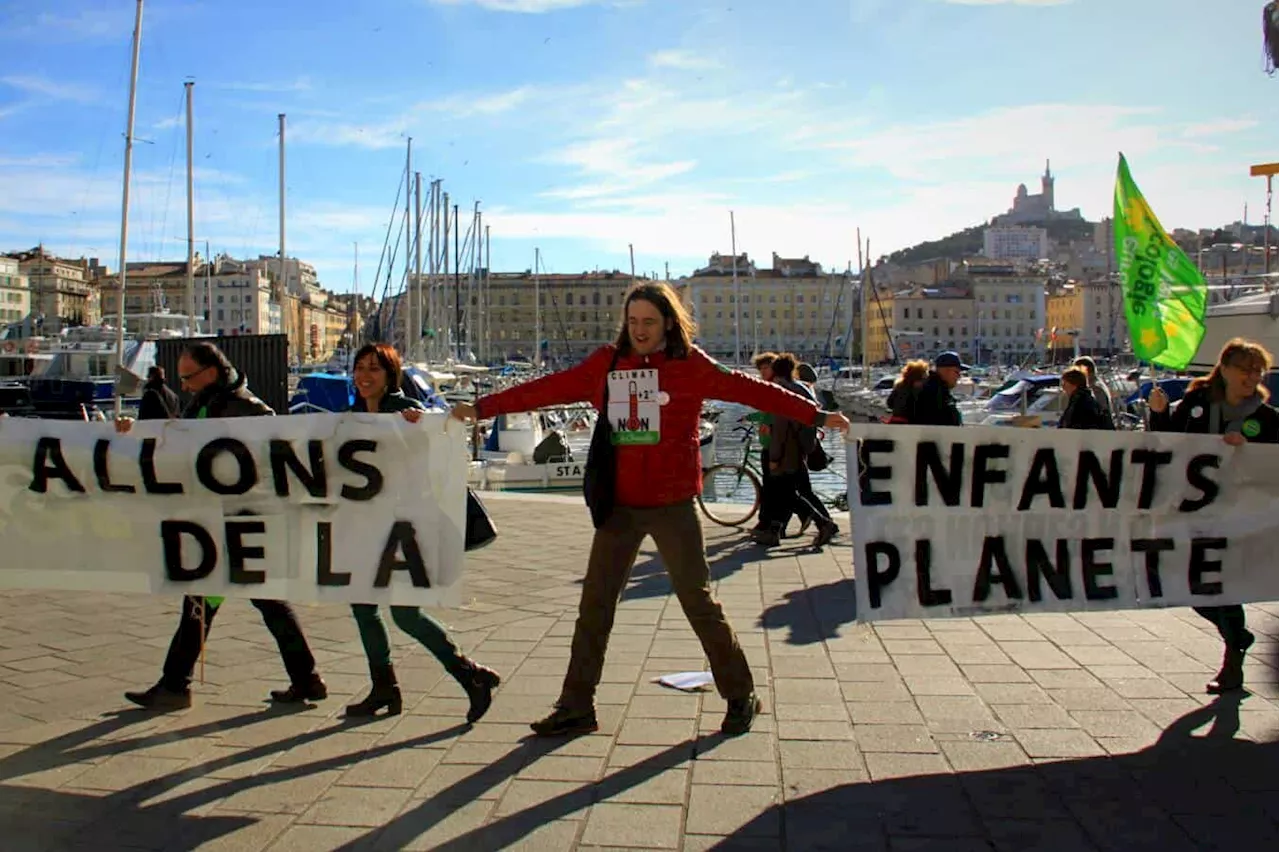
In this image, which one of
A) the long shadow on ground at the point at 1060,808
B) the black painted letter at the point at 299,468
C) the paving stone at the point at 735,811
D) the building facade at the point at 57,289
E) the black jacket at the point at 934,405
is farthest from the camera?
the building facade at the point at 57,289

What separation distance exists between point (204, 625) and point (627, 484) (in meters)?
2.27

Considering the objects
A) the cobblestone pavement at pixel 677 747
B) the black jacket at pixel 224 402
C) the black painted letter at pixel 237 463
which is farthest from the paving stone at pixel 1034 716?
the black jacket at pixel 224 402

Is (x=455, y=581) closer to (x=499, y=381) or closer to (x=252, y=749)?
(x=252, y=749)

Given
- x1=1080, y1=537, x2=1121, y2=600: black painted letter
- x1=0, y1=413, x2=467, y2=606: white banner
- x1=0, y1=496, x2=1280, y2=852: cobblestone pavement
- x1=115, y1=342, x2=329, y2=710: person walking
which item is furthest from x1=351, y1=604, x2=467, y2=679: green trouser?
x1=1080, y1=537, x2=1121, y2=600: black painted letter

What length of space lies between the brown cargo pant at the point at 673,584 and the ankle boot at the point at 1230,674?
7.50 feet

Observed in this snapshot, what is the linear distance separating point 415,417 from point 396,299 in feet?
166

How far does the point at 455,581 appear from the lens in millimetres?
5262

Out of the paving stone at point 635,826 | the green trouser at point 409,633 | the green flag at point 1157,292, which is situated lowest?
the paving stone at point 635,826

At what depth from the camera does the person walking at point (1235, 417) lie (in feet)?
18.5

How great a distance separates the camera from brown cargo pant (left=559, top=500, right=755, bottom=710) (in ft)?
16.5

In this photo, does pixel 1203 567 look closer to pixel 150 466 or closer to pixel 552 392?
pixel 552 392

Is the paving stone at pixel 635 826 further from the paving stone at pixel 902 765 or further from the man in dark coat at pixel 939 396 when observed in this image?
the man in dark coat at pixel 939 396

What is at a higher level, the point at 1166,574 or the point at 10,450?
the point at 10,450

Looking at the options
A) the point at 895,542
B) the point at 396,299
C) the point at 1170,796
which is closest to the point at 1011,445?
the point at 895,542
